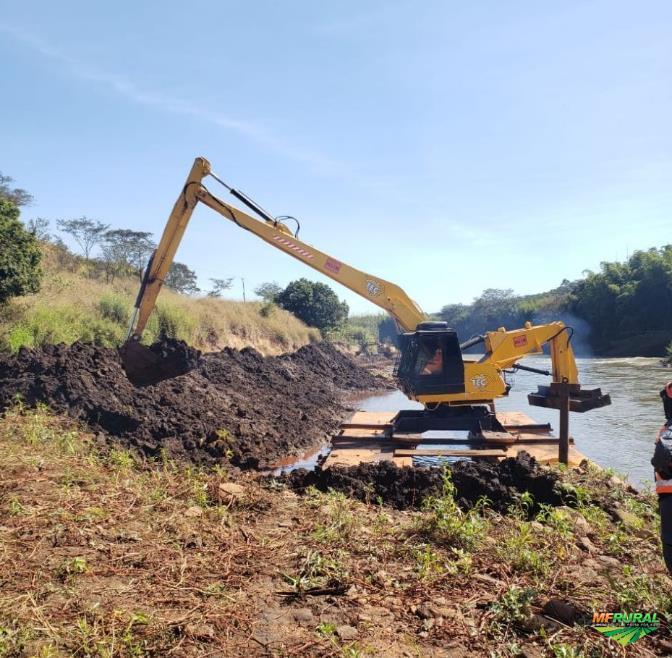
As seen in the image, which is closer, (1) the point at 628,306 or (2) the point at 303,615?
(2) the point at 303,615

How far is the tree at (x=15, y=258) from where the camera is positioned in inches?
452

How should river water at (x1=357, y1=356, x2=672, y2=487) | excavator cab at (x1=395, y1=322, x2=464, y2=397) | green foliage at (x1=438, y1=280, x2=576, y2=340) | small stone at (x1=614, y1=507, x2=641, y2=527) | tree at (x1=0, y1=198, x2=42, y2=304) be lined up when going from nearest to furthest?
1. small stone at (x1=614, y1=507, x2=641, y2=527)
2. excavator cab at (x1=395, y1=322, x2=464, y2=397)
3. river water at (x1=357, y1=356, x2=672, y2=487)
4. tree at (x1=0, y1=198, x2=42, y2=304)
5. green foliage at (x1=438, y1=280, x2=576, y2=340)

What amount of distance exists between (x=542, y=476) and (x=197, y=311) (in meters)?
16.0

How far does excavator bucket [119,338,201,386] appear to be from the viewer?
8148mm

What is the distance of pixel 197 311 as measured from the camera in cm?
1983

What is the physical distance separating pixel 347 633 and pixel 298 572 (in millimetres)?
845

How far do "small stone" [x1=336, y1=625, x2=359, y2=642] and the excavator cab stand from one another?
573 cm

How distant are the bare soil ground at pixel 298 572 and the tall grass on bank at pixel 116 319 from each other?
714cm

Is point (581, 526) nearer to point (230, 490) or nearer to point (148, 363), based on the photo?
point (230, 490)

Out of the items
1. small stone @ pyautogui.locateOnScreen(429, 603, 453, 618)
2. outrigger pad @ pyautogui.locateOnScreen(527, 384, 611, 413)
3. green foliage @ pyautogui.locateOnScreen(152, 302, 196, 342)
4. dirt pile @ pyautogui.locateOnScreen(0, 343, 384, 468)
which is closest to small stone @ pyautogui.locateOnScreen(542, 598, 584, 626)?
small stone @ pyautogui.locateOnScreen(429, 603, 453, 618)

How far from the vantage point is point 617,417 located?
42.3 ft

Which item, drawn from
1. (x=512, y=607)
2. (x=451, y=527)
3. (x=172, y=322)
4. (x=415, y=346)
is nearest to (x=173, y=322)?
(x=172, y=322)

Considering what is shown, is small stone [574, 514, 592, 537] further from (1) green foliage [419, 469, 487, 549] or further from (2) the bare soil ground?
(1) green foliage [419, 469, 487, 549]

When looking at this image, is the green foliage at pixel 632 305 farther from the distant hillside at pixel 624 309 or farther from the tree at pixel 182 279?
the tree at pixel 182 279
